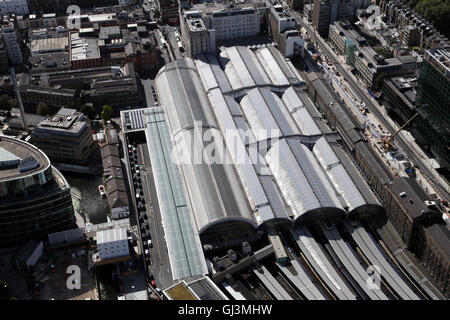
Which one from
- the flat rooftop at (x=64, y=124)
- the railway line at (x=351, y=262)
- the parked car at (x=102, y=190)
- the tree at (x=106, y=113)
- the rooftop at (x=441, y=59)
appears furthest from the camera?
the tree at (x=106, y=113)

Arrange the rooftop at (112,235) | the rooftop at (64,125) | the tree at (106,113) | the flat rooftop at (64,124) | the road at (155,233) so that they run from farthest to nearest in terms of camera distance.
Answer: the tree at (106,113), the flat rooftop at (64,124), the rooftop at (64,125), the road at (155,233), the rooftop at (112,235)

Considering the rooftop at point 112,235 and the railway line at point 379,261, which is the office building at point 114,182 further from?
the railway line at point 379,261

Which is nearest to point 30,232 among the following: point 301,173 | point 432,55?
point 301,173

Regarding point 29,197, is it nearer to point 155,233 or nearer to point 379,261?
point 155,233

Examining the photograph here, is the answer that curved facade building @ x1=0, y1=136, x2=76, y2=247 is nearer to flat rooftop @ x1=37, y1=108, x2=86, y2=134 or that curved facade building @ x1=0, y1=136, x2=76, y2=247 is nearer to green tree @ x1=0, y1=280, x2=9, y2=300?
green tree @ x1=0, y1=280, x2=9, y2=300

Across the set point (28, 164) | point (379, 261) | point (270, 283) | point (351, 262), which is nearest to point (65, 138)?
point (28, 164)

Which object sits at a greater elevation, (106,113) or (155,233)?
(106,113)

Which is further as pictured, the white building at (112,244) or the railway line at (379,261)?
the white building at (112,244)

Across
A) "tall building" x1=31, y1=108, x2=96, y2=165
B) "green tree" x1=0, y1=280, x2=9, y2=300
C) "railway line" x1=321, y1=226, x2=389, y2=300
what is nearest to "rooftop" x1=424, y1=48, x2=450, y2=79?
"railway line" x1=321, y1=226, x2=389, y2=300

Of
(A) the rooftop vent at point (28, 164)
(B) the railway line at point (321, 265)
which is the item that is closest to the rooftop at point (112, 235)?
(A) the rooftop vent at point (28, 164)
